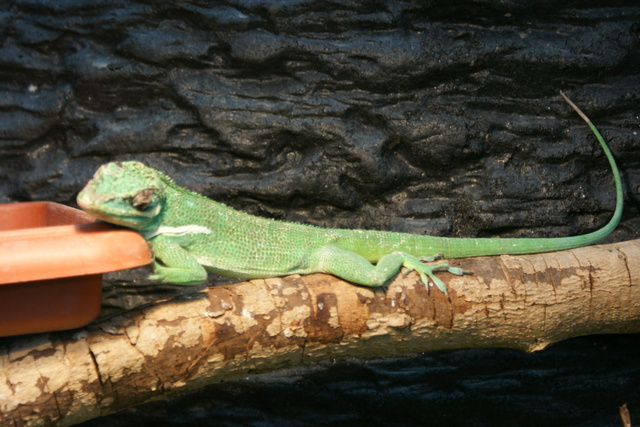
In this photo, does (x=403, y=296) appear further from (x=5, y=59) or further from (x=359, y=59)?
(x=5, y=59)

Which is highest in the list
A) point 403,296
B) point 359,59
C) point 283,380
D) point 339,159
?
point 359,59

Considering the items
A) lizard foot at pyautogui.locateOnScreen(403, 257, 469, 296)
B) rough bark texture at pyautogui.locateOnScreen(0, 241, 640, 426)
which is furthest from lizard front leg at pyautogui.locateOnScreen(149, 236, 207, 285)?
lizard foot at pyautogui.locateOnScreen(403, 257, 469, 296)

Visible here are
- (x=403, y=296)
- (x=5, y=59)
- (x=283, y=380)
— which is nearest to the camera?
(x=403, y=296)

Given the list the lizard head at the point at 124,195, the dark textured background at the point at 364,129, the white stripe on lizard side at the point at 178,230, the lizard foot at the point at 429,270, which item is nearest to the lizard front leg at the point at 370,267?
the lizard foot at the point at 429,270

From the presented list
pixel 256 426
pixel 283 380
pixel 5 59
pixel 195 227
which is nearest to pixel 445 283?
pixel 195 227

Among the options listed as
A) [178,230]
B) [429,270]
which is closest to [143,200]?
[178,230]

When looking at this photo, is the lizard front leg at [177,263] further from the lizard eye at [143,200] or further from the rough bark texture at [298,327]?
the lizard eye at [143,200]

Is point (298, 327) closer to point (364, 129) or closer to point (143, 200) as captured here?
point (143, 200)

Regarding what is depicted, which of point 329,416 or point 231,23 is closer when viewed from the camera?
point 231,23

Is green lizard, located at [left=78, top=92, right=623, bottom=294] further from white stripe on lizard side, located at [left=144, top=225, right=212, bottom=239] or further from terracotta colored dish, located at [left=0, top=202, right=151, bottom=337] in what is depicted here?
terracotta colored dish, located at [left=0, top=202, right=151, bottom=337]
